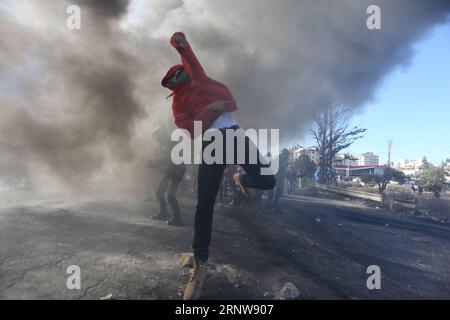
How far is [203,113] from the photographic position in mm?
2436

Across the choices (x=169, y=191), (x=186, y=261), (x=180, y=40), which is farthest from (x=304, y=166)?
(x=180, y=40)

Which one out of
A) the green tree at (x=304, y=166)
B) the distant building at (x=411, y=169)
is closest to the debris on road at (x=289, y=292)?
the green tree at (x=304, y=166)

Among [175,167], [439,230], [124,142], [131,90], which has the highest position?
[131,90]

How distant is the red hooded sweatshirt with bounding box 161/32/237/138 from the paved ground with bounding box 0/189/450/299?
114 centimetres

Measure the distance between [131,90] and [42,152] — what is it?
2534 millimetres

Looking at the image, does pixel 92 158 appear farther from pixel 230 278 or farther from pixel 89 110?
pixel 230 278

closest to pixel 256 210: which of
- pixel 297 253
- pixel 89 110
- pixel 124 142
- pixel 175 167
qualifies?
pixel 175 167

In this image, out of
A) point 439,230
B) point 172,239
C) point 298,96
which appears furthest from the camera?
point 298,96

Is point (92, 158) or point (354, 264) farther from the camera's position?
point (92, 158)

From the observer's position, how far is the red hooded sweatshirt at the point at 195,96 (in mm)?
2455

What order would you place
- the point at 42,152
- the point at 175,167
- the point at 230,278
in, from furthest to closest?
the point at 42,152 < the point at 175,167 < the point at 230,278

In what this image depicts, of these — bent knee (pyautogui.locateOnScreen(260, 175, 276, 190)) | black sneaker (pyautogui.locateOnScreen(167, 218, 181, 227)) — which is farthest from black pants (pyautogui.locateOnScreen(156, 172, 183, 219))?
bent knee (pyautogui.locateOnScreen(260, 175, 276, 190))

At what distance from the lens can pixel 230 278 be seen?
2.50 m

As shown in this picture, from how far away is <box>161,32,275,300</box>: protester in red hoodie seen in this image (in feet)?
7.81
